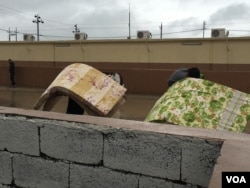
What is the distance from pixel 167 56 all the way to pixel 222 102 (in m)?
20.8

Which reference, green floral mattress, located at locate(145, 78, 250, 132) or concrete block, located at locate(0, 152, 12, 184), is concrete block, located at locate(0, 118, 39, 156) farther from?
green floral mattress, located at locate(145, 78, 250, 132)

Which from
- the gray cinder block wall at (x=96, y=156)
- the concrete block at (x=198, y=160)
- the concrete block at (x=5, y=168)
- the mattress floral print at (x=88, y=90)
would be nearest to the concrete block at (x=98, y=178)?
the gray cinder block wall at (x=96, y=156)

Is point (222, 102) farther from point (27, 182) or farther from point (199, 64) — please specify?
point (199, 64)

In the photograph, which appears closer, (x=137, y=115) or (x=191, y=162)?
(x=191, y=162)

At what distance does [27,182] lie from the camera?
363cm

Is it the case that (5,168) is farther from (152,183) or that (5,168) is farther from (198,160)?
(198,160)

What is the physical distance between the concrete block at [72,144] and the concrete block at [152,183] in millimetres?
413

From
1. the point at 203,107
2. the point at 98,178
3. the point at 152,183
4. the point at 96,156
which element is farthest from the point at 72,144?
the point at 203,107

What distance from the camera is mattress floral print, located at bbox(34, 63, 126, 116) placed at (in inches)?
176

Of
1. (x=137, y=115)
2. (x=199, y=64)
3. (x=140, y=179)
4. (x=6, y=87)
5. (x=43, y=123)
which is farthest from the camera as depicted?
(x=199, y=64)

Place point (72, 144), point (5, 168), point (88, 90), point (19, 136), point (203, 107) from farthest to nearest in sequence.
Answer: point (88, 90)
point (203, 107)
point (5, 168)
point (19, 136)
point (72, 144)

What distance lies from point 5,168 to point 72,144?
852mm

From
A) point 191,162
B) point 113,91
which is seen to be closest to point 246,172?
point 191,162

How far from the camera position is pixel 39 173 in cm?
354
